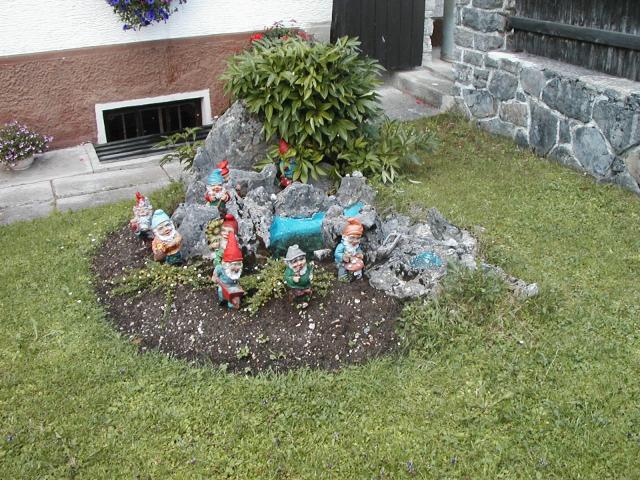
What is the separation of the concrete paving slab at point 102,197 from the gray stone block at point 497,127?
3.64 metres

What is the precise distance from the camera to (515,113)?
7.34 meters

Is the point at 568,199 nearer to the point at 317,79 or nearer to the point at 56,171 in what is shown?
the point at 317,79

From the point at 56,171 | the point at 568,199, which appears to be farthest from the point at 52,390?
the point at 568,199

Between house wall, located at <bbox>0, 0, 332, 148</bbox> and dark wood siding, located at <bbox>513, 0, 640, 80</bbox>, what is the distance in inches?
108

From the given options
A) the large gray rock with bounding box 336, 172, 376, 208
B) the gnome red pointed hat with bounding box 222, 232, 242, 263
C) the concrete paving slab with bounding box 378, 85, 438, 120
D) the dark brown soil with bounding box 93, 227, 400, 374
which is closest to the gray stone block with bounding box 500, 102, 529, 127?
the concrete paving slab with bounding box 378, 85, 438, 120

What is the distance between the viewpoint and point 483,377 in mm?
3824

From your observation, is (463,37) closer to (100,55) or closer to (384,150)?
(384,150)

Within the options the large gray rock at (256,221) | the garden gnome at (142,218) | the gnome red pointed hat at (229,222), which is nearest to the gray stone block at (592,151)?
the large gray rock at (256,221)

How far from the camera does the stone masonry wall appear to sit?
6.07 meters

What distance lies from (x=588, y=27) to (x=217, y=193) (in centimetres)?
402

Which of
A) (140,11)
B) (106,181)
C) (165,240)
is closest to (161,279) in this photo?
(165,240)

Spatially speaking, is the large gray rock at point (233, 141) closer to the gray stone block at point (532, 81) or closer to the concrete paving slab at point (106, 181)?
the concrete paving slab at point (106, 181)

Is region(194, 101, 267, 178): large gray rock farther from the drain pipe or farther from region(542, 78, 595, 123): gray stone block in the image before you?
the drain pipe

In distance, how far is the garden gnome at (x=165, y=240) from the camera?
4742 mm
